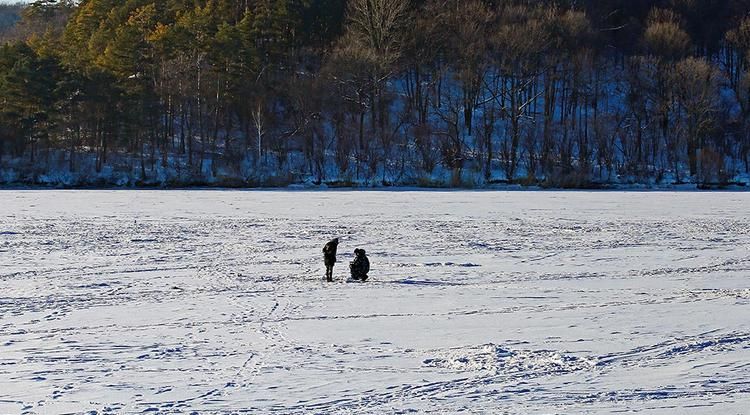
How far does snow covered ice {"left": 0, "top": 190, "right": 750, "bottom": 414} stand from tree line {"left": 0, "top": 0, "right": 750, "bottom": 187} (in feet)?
82.0

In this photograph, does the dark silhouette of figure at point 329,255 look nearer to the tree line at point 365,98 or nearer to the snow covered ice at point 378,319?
the snow covered ice at point 378,319

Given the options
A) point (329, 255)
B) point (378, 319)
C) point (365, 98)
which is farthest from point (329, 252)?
point (365, 98)

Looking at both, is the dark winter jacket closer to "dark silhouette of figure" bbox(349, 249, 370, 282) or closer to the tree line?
"dark silhouette of figure" bbox(349, 249, 370, 282)

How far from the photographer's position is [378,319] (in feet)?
37.3

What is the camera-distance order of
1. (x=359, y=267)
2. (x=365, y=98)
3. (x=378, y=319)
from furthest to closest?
(x=365, y=98) → (x=359, y=267) → (x=378, y=319)

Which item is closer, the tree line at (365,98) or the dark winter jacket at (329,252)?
the dark winter jacket at (329,252)

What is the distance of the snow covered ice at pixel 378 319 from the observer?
7.93 m

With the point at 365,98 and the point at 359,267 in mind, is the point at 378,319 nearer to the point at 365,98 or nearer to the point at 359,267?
the point at 359,267

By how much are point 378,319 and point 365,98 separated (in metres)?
42.9

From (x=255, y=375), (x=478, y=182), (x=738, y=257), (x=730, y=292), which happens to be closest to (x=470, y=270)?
(x=730, y=292)

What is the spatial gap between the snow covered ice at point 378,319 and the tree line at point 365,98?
2499 centimetres

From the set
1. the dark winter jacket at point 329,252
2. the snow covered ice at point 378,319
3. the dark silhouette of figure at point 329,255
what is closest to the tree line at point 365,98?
the snow covered ice at point 378,319

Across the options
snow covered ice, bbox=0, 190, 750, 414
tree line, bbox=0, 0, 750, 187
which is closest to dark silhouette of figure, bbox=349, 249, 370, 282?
snow covered ice, bbox=0, 190, 750, 414

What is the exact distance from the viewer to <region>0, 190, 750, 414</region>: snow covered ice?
7.93 meters
